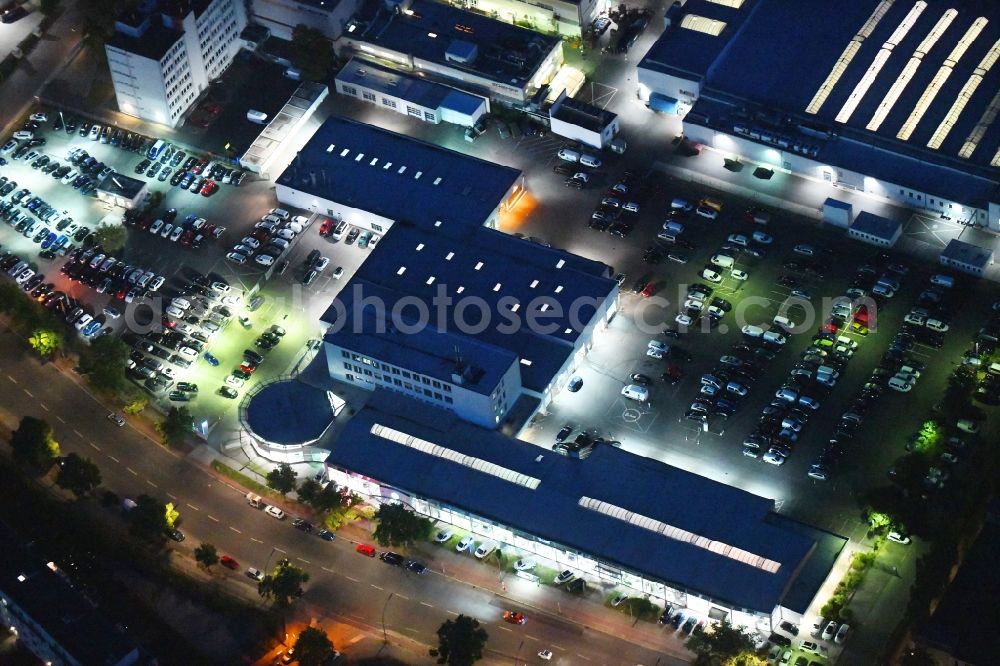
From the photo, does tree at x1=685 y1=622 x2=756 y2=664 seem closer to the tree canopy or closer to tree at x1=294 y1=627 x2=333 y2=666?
the tree canopy

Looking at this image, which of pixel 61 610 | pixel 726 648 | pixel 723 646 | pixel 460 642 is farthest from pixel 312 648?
pixel 726 648

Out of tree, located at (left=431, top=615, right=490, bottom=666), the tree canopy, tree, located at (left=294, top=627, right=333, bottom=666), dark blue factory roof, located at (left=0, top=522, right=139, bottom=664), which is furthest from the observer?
tree, located at (left=294, top=627, right=333, bottom=666)

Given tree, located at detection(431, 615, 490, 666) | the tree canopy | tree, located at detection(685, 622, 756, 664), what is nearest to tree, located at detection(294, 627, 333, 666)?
tree, located at detection(431, 615, 490, 666)

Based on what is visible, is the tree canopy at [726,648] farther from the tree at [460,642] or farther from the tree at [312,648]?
the tree at [312,648]

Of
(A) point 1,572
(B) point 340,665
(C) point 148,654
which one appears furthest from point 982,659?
(A) point 1,572

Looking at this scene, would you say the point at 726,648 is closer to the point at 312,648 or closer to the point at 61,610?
the point at 312,648

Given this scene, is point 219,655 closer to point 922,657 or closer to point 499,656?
point 499,656
